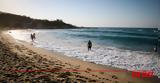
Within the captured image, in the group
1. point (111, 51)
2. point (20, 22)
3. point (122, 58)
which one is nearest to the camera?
point (122, 58)

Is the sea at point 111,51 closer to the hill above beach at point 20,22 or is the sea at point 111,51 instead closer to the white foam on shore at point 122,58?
the white foam on shore at point 122,58

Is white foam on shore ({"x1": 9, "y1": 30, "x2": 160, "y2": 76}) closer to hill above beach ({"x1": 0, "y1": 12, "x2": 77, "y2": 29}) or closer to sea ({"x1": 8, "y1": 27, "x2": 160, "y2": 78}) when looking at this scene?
sea ({"x1": 8, "y1": 27, "x2": 160, "y2": 78})

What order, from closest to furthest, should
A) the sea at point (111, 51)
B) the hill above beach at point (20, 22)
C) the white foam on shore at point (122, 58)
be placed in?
the white foam on shore at point (122, 58)
the sea at point (111, 51)
the hill above beach at point (20, 22)

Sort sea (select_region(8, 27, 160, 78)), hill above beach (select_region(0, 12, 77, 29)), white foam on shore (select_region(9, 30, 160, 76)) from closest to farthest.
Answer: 1. white foam on shore (select_region(9, 30, 160, 76))
2. sea (select_region(8, 27, 160, 78))
3. hill above beach (select_region(0, 12, 77, 29))

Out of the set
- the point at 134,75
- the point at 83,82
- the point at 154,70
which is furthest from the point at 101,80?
the point at 154,70

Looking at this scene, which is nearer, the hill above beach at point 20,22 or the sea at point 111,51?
the sea at point 111,51

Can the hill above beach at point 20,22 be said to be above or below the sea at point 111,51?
above

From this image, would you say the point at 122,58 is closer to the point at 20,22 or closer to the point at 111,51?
the point at 111,51

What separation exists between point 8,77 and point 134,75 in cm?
710

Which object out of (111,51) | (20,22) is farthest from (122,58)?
(20,22)

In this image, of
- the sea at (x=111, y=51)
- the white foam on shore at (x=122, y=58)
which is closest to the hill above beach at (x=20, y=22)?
the sea at (x=111, y=51)

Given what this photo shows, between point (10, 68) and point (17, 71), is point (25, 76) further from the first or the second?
point (10, 68)

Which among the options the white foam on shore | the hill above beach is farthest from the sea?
the hill above beach

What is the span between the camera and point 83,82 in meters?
7.98
